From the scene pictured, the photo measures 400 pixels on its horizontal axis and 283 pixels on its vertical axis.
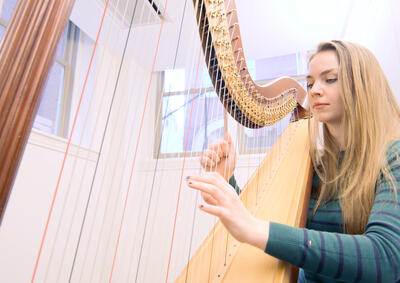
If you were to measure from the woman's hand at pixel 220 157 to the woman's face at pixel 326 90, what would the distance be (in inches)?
12.3

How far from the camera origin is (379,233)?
0.61m

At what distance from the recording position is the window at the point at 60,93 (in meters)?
3.08

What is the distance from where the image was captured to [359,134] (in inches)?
35.8

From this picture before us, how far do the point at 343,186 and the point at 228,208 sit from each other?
47 centimetres

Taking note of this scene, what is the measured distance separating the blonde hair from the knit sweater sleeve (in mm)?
196

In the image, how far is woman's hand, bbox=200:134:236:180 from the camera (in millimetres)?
1016

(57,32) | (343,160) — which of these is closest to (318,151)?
(343,160)

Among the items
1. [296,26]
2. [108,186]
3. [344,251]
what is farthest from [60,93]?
[344,251]

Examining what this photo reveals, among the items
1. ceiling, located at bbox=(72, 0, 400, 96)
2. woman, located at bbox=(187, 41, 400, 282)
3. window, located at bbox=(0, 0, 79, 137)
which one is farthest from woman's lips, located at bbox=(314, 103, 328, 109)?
window, located at bbox=(0, 0, 79, 137)

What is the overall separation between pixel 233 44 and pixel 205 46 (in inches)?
5.1

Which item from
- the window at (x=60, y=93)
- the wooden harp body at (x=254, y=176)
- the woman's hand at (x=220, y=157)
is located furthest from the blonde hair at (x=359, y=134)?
the window at (x=60, y=93)

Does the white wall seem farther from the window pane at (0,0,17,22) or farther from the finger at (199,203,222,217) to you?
the finger at (199,203,222,217)

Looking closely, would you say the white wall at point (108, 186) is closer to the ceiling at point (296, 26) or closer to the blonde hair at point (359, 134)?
the ceiling at point (296, 26)

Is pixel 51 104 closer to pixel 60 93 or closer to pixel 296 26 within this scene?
pixel 60 93
